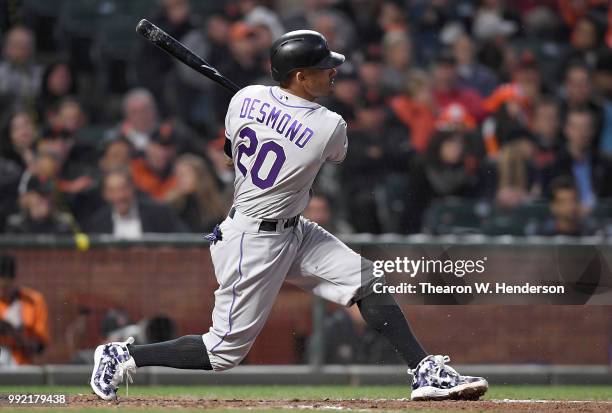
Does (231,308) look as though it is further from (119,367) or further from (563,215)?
(563,215)

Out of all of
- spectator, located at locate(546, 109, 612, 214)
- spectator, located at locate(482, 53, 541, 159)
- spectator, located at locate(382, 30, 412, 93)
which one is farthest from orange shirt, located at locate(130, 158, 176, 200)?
spectator, located at locate(546, 109, 612, 214)

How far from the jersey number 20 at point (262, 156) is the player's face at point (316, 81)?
0.35 m

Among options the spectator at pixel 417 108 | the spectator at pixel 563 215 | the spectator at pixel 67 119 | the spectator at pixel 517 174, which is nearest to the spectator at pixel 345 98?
the spectator at pixel 417 108

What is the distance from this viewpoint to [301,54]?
570 cm

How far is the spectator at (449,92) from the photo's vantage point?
459 inches

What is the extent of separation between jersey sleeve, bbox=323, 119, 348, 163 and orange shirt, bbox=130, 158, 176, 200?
17.2 feet

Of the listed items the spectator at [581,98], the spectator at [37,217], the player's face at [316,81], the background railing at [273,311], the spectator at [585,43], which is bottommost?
the background railing at [273,311]

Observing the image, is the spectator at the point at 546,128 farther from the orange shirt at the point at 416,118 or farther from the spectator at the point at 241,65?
the spectator at the point at 241,65

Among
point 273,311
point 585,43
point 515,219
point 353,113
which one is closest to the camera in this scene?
point 273,311

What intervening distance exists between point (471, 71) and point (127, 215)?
403 centimetres

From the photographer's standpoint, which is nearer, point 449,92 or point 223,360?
point 223,360

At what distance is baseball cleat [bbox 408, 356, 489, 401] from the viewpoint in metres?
5.77

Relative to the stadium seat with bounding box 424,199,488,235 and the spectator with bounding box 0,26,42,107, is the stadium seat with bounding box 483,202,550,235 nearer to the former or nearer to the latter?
the stadium seat with bounding box 424,199,488,235

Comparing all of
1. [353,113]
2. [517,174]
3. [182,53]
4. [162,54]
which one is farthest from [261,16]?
[182,53]
